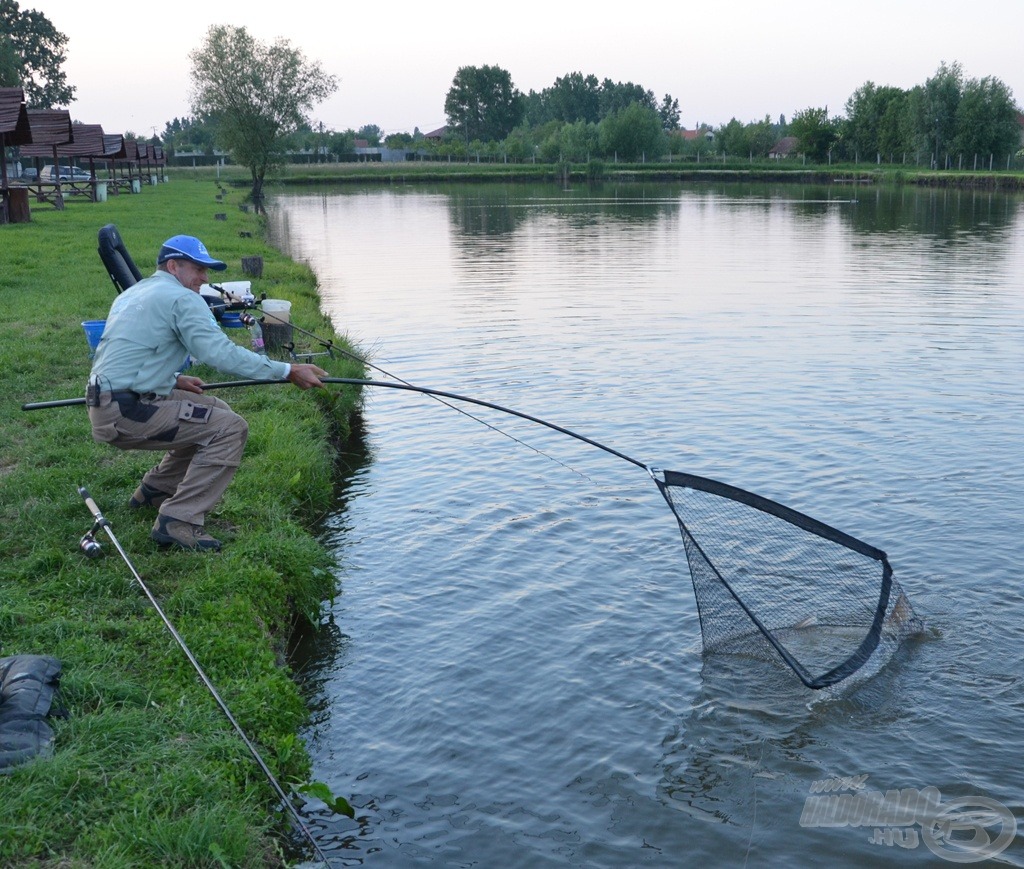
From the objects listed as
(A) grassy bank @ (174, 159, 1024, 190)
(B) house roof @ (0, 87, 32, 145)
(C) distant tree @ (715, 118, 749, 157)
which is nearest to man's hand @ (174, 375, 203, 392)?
(B) house roof @ (0, 87, 32, 145)

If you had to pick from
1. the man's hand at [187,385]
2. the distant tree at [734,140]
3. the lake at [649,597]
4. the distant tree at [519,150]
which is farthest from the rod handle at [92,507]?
the distant tree at [519,150]

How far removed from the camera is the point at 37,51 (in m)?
110

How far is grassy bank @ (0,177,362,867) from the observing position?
4742 mm

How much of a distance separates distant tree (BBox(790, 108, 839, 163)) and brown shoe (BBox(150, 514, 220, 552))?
122 m

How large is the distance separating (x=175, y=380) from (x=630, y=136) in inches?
5251

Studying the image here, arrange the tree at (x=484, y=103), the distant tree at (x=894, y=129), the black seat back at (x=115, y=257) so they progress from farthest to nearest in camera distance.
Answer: the tree at (x=484, y=103) < the distant tree at (x=894, y=129) < the black seat back at (x=115, y=257)

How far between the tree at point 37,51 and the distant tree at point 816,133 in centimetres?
8198

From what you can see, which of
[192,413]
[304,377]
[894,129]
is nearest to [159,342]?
[192,413]

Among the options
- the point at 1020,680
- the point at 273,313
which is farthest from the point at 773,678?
the point at 273,313

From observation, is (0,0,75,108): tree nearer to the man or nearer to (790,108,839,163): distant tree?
(790,108,839,163): distant tree

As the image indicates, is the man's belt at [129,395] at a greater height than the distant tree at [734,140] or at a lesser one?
lesser

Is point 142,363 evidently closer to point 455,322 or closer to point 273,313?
point 273,313

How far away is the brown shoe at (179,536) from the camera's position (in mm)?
7820

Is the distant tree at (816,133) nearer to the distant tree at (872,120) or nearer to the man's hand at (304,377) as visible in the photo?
the distant tree at (872,120)
